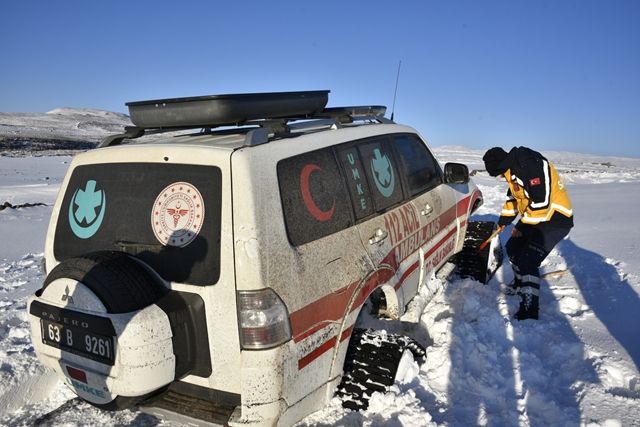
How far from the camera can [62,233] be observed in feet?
10.1

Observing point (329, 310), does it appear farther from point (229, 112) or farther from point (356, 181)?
point (229, 112)

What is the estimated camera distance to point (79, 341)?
2449 mm

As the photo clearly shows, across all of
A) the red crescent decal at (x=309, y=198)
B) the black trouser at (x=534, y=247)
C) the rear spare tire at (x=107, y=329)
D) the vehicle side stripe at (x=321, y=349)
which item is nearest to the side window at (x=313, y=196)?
the red crescent decal at (x=309, y=198)

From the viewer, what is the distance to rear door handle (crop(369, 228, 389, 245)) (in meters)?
3.23

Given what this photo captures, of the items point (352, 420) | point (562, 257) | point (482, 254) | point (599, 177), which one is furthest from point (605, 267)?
point (599, 177)

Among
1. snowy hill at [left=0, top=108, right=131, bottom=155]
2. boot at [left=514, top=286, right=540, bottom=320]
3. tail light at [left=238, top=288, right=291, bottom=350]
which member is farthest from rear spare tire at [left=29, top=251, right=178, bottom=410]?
snowy hill at [left=0, top=108, right=131, bottom=155]

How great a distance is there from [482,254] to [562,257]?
1.91m

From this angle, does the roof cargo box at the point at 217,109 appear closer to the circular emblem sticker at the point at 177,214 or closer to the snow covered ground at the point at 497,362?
the circular emblem sticker at the point at 177,214

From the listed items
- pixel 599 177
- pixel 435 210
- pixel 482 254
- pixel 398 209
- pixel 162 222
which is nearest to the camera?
pixel 162 222

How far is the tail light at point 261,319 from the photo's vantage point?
7.79 ft

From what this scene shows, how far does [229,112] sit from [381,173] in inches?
55.0

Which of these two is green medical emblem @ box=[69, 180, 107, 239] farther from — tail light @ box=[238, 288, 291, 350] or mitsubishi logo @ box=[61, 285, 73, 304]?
tail light @ box=[238, 288, 291, 350]

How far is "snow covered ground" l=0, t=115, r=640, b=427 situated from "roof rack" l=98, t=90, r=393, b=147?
1815 millimetres

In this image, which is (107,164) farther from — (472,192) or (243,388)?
(472,192)
